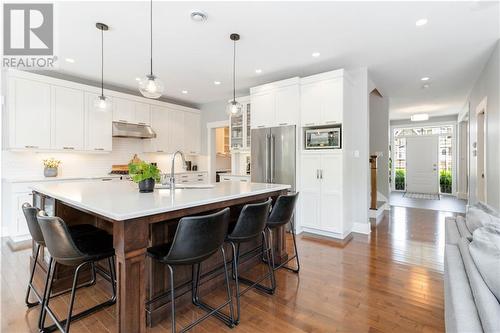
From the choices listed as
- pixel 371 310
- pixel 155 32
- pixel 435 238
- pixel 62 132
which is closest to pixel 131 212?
pixel 371 310

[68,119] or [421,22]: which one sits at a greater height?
[421,22]

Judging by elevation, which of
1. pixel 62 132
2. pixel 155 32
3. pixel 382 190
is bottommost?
pixel 382 190

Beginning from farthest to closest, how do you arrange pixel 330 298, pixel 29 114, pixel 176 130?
pixel 176 130
pixel 29 114
pixel 330 298

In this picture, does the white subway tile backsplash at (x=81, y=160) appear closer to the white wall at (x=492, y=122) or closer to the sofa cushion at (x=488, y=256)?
the sofa cushion at (x=488, y=256)

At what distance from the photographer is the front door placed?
8828 millimetres

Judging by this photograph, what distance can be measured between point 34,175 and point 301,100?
4.76 m

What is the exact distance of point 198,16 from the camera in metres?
2.61

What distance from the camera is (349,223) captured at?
13.7 ft

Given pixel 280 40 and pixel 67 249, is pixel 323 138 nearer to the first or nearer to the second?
pixel 280 40

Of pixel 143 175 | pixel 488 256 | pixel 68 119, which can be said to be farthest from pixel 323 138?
pixel 68 119

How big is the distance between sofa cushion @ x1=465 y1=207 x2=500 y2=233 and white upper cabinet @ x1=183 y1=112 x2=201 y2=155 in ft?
18.1

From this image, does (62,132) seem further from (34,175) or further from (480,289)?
(480,289)

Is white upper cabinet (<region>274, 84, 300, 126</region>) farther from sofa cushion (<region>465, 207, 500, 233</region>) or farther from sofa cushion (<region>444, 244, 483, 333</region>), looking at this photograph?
sofa cushion (<region>444, 244, 483, 333</region>)

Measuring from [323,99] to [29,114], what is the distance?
4.66 m
